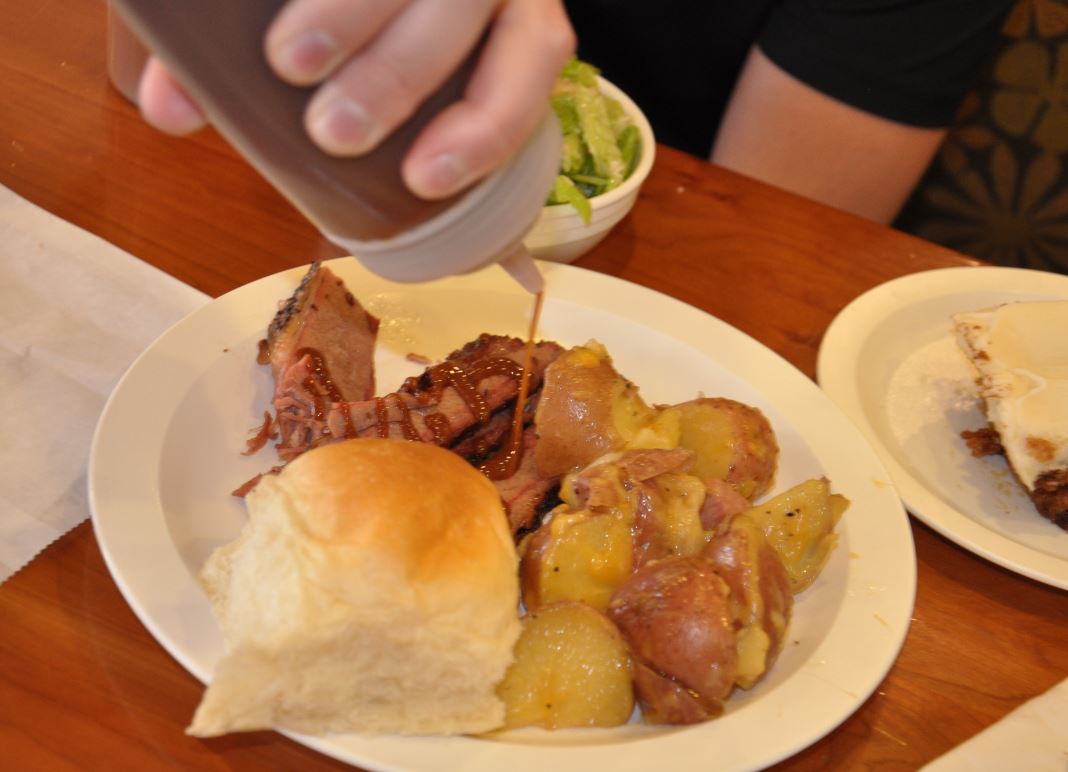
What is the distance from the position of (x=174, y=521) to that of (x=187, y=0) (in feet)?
3.12

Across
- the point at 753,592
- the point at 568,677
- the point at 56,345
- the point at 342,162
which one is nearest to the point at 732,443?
the point at 753,592

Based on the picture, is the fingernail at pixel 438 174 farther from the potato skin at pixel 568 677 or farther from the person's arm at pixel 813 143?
the person's arm at pixel 813 143

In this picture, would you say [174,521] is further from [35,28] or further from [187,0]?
[35,28]

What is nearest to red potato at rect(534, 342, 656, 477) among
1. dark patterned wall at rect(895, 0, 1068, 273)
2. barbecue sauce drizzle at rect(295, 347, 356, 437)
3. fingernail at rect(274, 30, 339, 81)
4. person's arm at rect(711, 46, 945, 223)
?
barbecue sauce drizzle at rect(295, 347, 356, 437)

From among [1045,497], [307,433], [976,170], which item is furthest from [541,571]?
[976,170]

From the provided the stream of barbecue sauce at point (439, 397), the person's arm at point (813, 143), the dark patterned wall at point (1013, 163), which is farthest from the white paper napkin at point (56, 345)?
the dark patterned wall at point (1013, 163)

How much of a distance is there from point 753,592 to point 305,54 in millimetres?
1056

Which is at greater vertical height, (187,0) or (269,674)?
(187,0)

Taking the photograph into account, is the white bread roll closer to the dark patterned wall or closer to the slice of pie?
the slice of pie

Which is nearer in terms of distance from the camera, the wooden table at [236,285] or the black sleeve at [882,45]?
the wooden table at [236,285]

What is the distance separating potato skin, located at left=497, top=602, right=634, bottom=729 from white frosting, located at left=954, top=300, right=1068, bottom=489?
109 centimetres

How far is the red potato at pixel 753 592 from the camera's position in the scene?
1495 mm

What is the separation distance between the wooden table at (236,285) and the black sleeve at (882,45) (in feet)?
1.82

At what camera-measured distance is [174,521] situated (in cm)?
158
